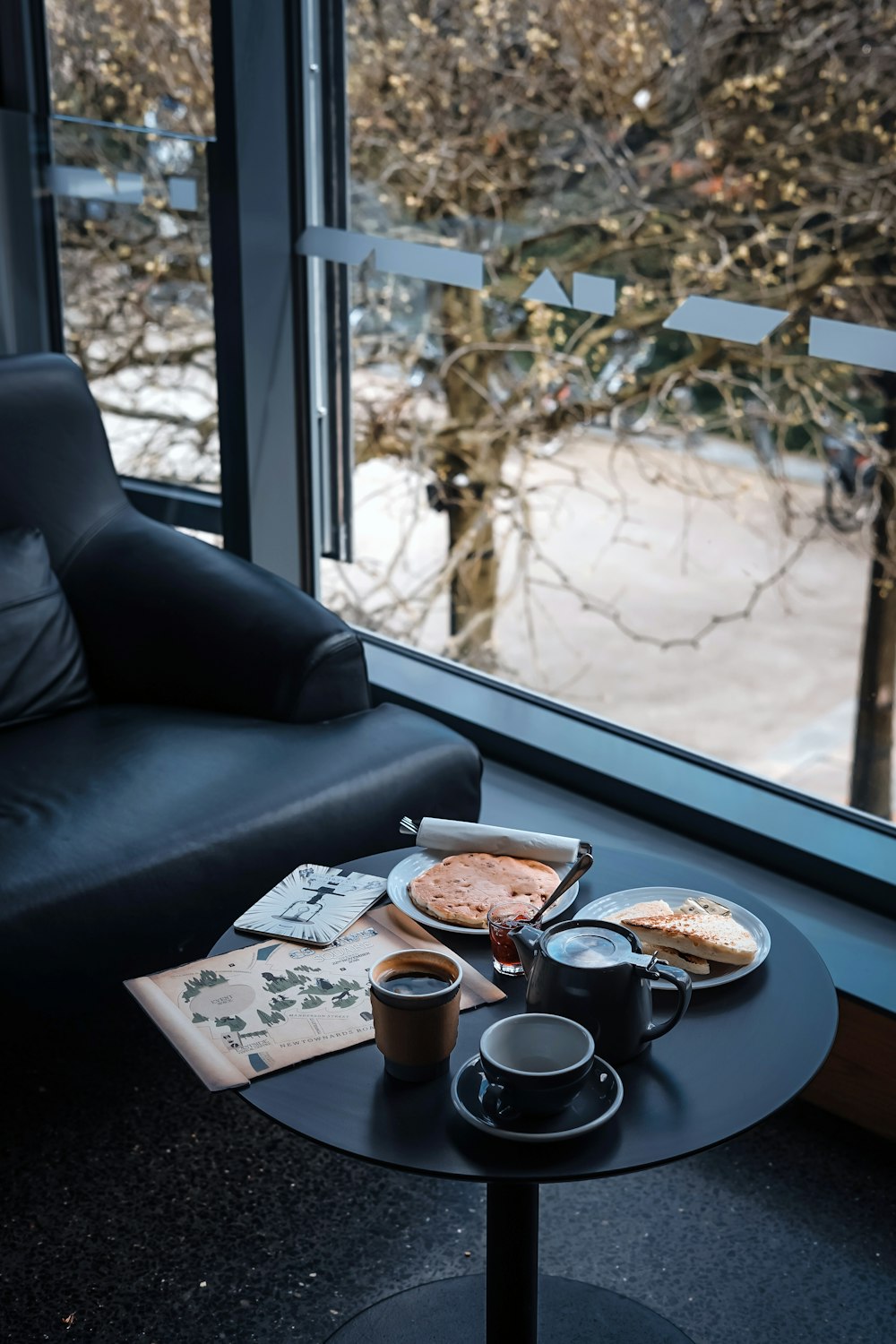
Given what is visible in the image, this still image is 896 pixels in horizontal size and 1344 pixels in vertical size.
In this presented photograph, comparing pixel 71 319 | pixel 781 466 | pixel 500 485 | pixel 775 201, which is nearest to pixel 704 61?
pixel 775 201

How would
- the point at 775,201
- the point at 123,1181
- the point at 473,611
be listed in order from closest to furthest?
the point at 123,1181 → the point at 775,201 → the point at 473,611

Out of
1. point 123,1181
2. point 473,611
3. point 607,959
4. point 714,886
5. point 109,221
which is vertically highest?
point 109,221

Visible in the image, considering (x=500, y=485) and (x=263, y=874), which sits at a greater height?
(x=500, y=485)

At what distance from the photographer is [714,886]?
4.36 ft

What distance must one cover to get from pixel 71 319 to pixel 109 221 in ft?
0.93

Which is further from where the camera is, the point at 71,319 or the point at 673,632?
the point at 71,319

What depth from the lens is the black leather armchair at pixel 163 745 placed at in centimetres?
156

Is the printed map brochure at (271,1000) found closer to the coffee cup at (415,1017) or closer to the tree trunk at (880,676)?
the coffee cup at (415,1017)

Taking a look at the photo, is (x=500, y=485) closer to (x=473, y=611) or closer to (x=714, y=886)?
(x=473, y=611)

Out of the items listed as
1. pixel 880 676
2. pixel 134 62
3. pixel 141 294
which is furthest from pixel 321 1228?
pixel 134 62

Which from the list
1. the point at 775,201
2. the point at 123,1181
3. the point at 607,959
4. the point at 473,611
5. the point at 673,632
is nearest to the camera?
the point at 607,959

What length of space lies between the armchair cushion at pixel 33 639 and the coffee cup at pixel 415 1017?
1.08 meters

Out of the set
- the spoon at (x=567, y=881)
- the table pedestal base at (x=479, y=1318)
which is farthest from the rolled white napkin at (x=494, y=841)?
the table pedestal base at (x=479, y=1318)

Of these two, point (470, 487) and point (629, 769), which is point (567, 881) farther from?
point (470, 487)
